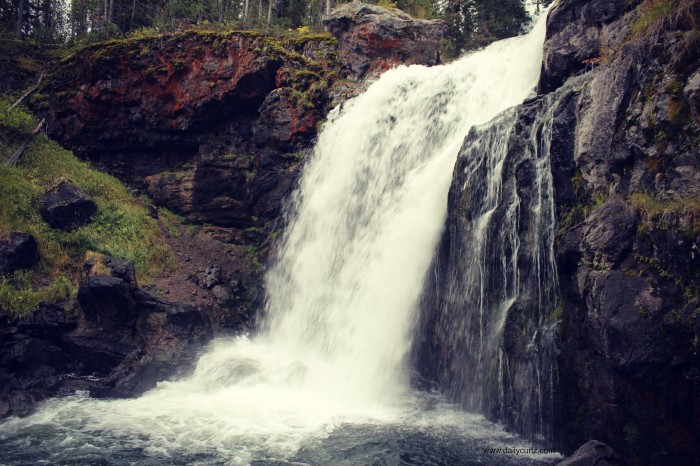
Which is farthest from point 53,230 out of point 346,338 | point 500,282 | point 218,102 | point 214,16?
point 214,16

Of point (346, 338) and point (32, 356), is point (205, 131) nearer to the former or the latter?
point (32, 356)

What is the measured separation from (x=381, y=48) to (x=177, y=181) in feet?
38.9

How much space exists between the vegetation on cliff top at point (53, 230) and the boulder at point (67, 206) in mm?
294

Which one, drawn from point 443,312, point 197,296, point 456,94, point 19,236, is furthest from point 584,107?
point 19,236

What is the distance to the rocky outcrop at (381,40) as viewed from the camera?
2512cm

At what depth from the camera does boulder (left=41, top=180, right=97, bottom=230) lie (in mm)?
19891

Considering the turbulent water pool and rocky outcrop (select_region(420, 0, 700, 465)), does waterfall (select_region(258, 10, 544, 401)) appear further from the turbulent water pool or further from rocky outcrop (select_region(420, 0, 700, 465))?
rocky outcrop (select_region(420, 0, 700, 465))

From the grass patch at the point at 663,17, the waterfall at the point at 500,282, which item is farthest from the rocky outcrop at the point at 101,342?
the grass patch at the point at 663,17

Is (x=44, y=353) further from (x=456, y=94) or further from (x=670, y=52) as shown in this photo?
(x=670, y=52)

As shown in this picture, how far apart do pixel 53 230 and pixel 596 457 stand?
63.3ft

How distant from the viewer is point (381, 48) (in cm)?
2536

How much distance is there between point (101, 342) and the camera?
51.6 ft

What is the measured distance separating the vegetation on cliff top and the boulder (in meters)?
0.29

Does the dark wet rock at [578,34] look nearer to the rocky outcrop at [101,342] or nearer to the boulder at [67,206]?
the rocky outcrop at [101,342]
